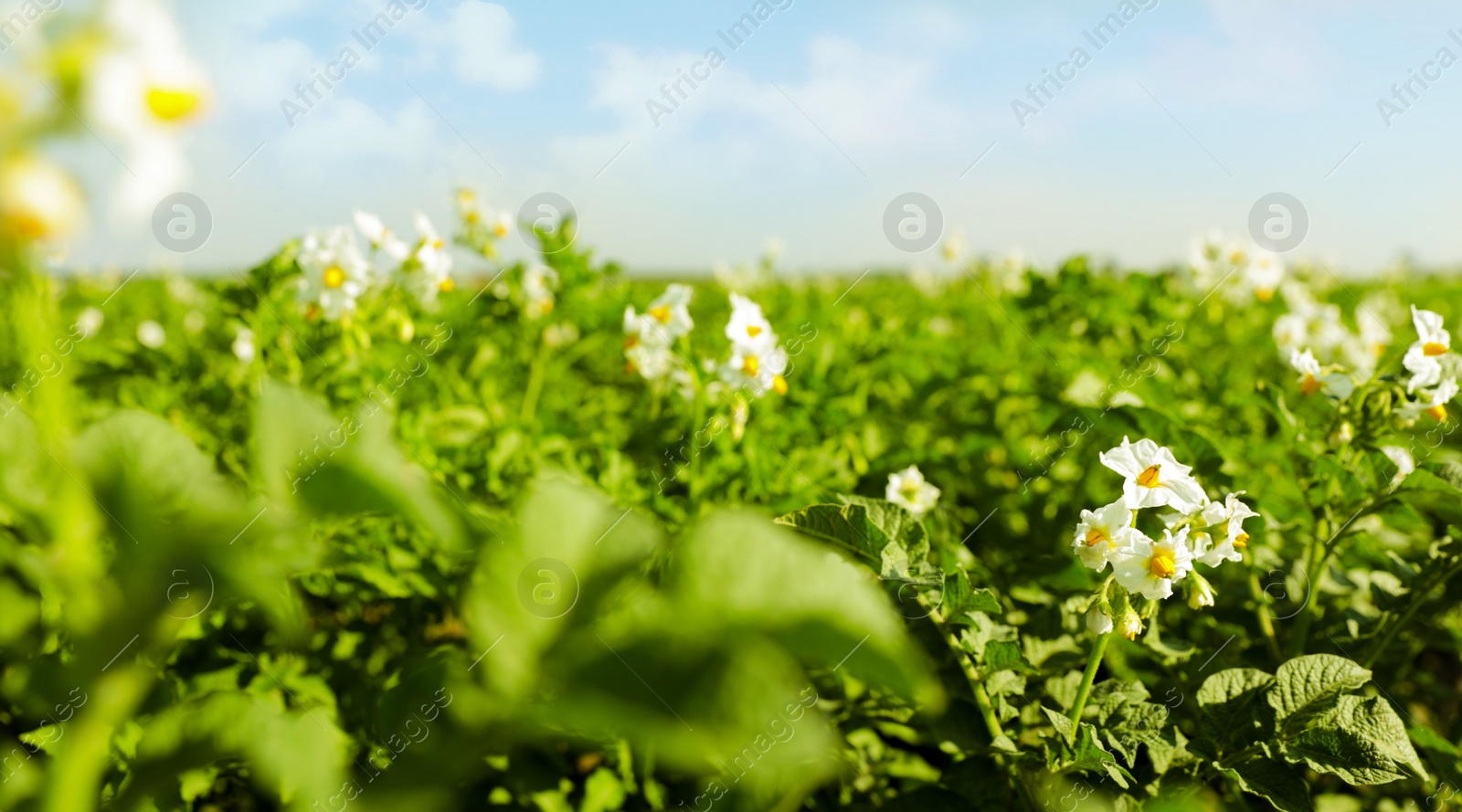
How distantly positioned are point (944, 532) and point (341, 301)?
1701mm

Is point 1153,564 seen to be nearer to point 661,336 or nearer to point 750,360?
point 750,360

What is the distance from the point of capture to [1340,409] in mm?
1647

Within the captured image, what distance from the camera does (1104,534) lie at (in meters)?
1.24

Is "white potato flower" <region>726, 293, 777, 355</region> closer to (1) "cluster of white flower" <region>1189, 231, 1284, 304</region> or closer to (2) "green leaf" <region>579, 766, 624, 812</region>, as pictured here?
(2) "green leaf" <region>579, 766, 624, 812</region>

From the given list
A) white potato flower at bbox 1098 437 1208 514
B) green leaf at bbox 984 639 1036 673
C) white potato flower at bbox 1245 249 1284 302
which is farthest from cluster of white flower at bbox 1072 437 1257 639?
white potato flower at bbox 1245 249 1284 302

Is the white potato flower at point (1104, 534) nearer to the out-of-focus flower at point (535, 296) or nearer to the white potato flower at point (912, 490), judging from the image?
the white potato flower at point (912, 490)

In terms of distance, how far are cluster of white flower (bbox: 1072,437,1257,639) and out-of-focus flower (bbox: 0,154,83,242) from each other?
1.23m

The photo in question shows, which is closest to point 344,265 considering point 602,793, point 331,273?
point 331,273

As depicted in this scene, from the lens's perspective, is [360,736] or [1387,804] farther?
[1387,804]

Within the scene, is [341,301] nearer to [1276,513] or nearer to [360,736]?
[360,736]

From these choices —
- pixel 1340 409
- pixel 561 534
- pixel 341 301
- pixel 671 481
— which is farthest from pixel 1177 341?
pixel 561 534

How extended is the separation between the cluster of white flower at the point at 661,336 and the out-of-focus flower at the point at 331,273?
766 millimetres

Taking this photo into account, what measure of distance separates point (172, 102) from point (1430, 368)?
1954mm

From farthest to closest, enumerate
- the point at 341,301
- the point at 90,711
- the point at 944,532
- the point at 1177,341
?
1. the point at 1177,341
2. the point at 341,301
3. the point at 944,532
4. the point at 90,711
